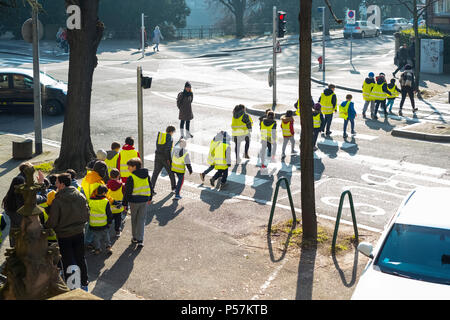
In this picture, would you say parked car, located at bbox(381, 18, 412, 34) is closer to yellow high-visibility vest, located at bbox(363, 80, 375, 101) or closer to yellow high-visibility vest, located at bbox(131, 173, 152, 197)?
yellow high-visibility vest, located at bbox(363, 80, 375, 101)

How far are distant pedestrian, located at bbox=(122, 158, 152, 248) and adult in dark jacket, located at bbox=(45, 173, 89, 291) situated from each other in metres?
1.54

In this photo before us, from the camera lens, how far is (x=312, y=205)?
10.6 m

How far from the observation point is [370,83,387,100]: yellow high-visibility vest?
21.4 metres

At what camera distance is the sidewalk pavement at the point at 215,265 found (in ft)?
29.0

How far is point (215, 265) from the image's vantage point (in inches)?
382

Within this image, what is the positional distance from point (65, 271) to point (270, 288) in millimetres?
2875

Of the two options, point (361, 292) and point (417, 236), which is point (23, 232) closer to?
point (361, 292)

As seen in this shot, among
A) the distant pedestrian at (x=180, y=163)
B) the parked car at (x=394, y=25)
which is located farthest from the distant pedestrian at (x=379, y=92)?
the parked car at (x=394, y=25)

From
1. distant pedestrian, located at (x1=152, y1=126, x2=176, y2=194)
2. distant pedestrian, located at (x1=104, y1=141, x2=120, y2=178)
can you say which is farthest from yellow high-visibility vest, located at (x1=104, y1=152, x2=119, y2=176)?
distant pedestrian, located at (x1=152, y1=126, x2=176, y2=194)

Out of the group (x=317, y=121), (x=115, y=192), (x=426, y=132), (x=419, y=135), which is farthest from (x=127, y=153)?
(x=426, y=132)

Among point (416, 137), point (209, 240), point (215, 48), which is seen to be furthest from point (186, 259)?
point (215, 48)

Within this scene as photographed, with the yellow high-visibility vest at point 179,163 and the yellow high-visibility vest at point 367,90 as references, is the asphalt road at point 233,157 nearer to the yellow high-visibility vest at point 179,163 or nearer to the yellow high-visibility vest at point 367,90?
the yellow high-visibility vest at point 179,163

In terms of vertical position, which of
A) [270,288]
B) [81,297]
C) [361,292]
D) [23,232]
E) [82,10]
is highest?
[82,10]

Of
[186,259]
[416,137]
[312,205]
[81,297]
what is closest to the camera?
[81,297]
